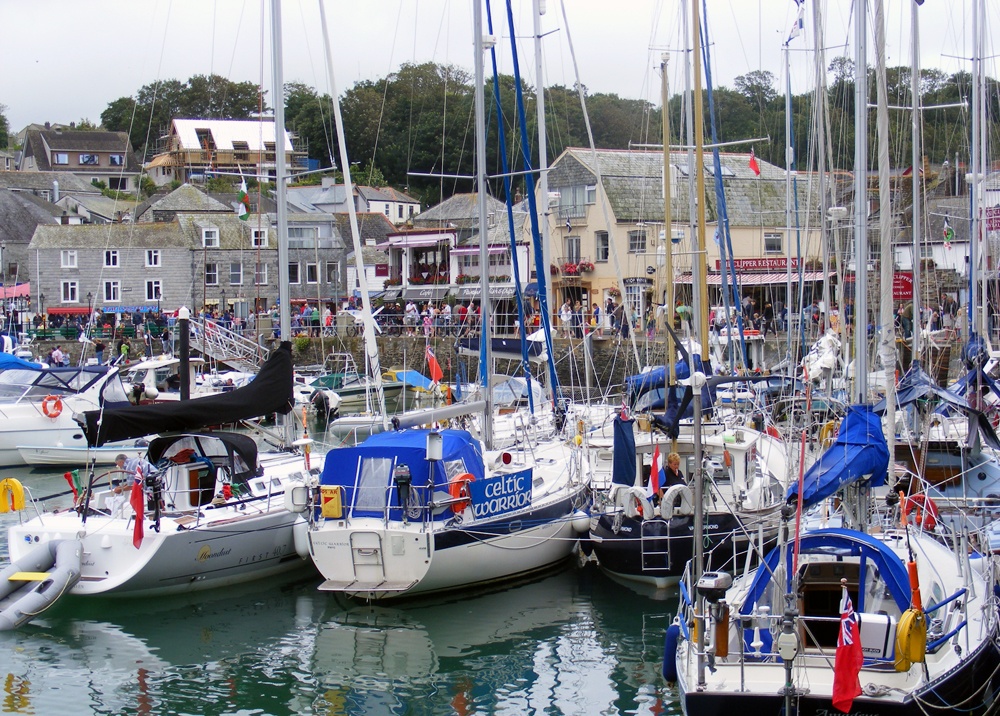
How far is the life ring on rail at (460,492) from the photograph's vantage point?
18344mm

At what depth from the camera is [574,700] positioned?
1496 centimetres

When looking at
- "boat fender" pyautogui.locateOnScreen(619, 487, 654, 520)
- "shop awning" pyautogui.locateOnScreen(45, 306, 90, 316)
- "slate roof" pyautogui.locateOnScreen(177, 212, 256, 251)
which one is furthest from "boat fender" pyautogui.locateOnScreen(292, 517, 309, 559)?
"slate roof" pyautogui.locateOnScreen(177, 212, 256, 251)

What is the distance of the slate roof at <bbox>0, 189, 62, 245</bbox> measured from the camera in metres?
75.6

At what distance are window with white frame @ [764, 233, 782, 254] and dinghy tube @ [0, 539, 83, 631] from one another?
146 ft

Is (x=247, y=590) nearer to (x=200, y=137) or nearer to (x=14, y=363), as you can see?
(x=14, y=363)

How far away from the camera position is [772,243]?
189ft

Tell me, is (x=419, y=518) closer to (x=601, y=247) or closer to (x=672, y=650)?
(x=672, y=650)

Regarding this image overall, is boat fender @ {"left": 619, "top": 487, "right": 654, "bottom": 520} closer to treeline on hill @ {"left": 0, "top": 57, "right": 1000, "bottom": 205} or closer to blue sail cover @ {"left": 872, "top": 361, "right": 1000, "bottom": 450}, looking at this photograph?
blue sail cover @ {"left": 872, "top": 361, "right": 1000, "bottom": 450}

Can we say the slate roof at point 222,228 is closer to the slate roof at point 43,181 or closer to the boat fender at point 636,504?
the slate roof at point 43,181

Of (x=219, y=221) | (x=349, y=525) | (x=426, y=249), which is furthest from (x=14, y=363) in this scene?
(x=426, y=249)

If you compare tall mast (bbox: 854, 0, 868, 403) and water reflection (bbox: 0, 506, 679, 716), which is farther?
water reflection (bbox: 0, 506, 679, 716)

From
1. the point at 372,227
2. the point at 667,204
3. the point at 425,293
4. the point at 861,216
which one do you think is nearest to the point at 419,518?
the point at 861,216

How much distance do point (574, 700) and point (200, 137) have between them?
8155cm

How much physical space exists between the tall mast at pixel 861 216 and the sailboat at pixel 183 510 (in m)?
9.15
